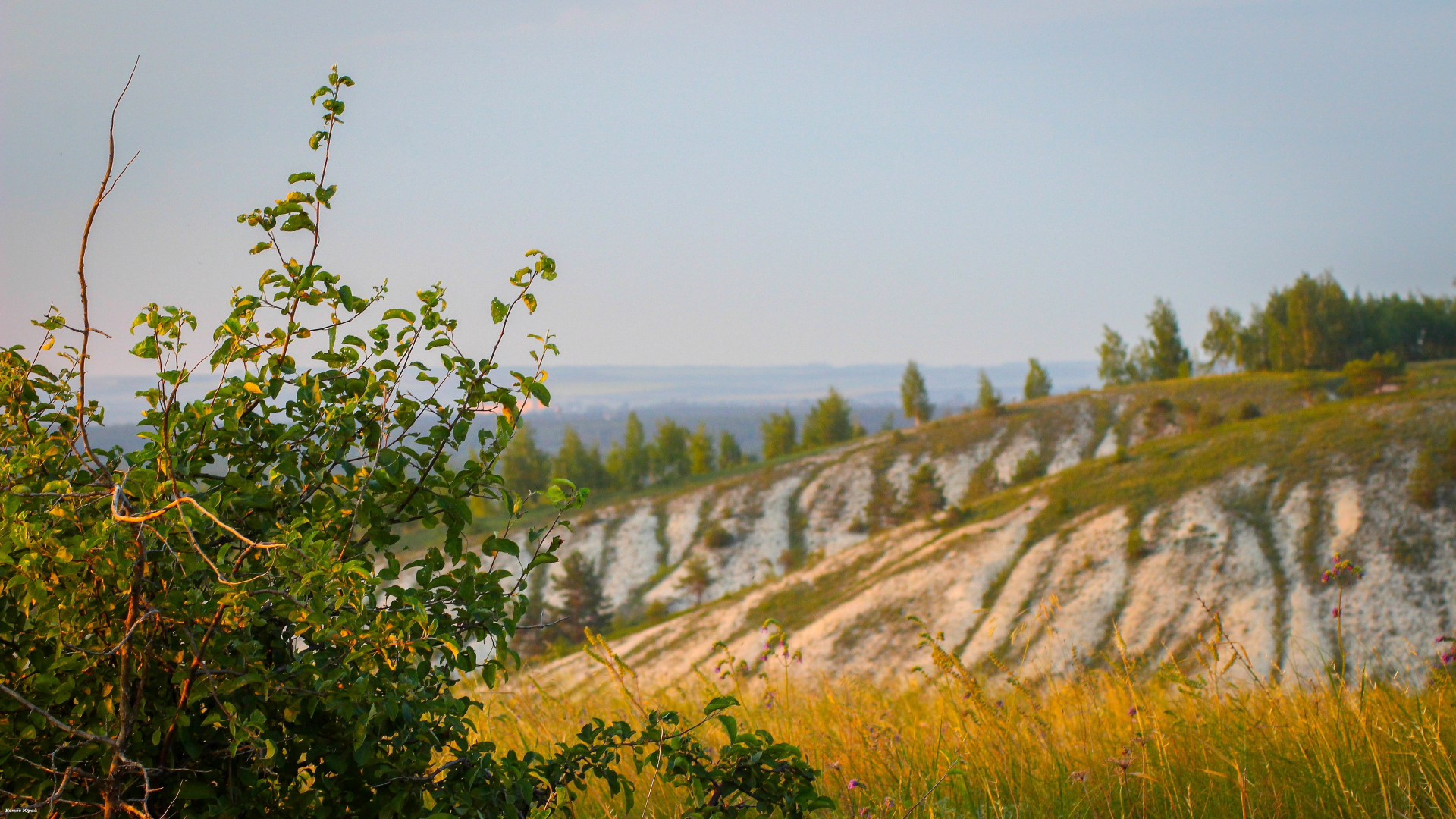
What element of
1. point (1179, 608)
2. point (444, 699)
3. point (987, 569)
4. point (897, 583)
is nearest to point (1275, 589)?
point (1179, 608)

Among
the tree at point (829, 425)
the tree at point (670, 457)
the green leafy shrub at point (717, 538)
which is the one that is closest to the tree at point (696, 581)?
the green leafy shrub at point (717, 538)

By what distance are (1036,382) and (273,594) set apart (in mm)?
145306

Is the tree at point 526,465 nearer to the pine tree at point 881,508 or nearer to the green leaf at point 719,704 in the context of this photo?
the pine tree at point 881,508

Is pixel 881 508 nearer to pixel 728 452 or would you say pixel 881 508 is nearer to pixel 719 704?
pixel 728 452

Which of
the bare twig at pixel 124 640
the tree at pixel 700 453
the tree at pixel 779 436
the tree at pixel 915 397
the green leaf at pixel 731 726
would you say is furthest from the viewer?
the tree at pixel 779 436

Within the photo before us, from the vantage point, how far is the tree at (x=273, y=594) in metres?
2.29

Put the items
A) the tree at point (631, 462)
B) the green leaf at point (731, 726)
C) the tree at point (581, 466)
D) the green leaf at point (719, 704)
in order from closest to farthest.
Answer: the green leaf at point (731, 726), the green leaf at point (719, 704), the tree at point (581, 466), the tree at point (631, 462)

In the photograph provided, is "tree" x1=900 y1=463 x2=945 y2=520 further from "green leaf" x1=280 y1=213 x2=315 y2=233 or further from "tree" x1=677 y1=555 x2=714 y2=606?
"green leaf" x1=280 y1=213 x2=315 y2=233

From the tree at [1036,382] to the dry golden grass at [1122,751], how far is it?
13598cm

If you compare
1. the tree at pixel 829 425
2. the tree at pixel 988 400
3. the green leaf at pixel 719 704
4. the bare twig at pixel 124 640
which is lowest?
the tree at pixel 829 425

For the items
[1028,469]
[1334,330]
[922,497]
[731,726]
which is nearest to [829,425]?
[1028,469]

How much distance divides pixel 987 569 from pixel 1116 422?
159ft

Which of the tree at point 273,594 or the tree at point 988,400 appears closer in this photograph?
the tree at point 273,594

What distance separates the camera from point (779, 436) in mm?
131375
